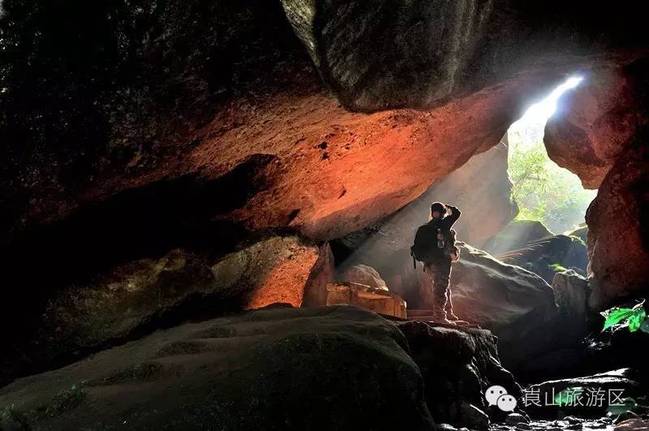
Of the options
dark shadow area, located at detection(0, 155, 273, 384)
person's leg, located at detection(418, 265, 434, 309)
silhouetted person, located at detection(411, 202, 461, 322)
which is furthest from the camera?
person's leg, located at detection(418, 265, 434, 309)

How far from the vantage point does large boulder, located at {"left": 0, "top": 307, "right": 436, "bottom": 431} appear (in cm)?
316

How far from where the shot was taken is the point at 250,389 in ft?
10.9

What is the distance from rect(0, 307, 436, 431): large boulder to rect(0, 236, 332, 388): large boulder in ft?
3.77

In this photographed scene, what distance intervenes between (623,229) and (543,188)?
37018mm

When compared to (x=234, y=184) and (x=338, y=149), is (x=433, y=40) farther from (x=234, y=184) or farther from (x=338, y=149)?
(x=234, y=184)

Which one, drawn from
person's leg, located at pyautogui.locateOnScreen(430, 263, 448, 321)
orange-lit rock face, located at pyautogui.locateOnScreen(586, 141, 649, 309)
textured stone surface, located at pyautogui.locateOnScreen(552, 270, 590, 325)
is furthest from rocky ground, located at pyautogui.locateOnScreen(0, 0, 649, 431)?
textured stone surface, located at pyautogui.locateOnScreen(552, 270, 590, 325)

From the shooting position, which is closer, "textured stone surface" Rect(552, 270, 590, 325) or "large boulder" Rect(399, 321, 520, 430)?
"large boulder" Rect(399, 321, 520, 430)

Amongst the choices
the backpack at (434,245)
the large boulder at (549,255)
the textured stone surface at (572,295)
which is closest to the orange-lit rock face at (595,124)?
the textured stone surface at (572,295)

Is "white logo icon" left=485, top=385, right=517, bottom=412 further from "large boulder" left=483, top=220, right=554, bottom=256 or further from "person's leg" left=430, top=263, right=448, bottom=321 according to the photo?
"large boulder" left=483, top=220, right=554, bottom=256

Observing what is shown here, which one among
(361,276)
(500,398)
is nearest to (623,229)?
(500,398)

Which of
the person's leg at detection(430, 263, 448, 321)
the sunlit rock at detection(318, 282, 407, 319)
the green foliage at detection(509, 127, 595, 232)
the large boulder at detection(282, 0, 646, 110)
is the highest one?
the large boulder at detection(282, 0, 646, 110)

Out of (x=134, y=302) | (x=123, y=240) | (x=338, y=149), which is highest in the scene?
(x=338, y=149)

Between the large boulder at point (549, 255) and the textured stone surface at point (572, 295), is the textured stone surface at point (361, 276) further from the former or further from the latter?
the large boulder at point (549, 255)

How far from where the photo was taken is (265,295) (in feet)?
32.2
